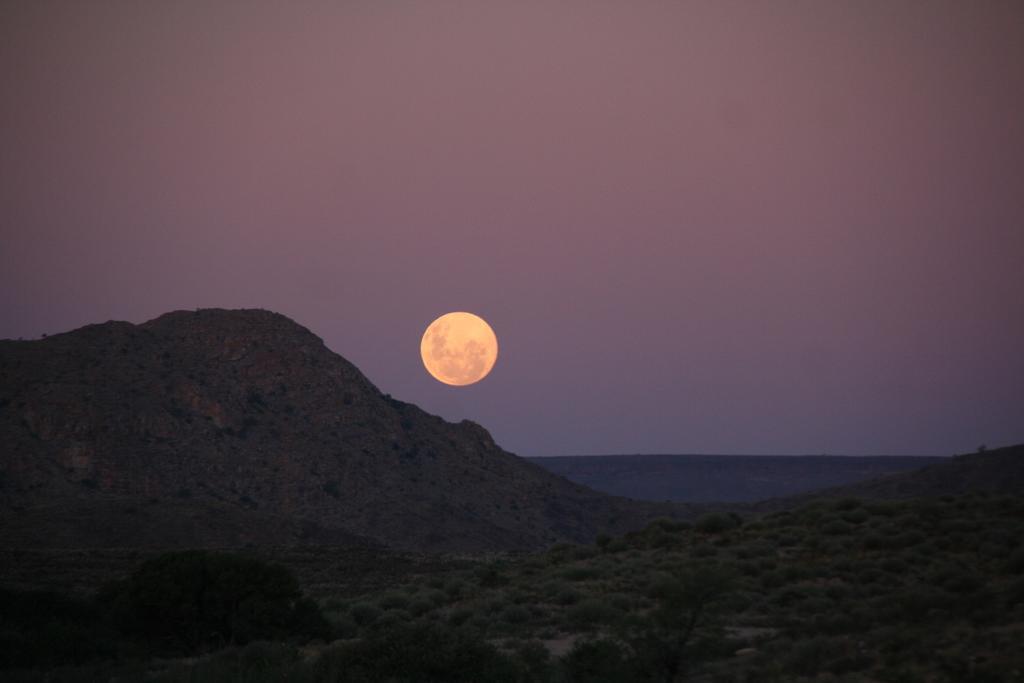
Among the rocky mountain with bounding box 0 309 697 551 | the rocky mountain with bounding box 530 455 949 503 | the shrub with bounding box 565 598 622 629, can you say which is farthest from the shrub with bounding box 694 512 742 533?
the rocky mountain with bounding box 530 455 949 503

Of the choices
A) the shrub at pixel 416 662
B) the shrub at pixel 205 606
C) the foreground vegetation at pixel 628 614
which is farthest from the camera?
the shrub at pixel 205 606

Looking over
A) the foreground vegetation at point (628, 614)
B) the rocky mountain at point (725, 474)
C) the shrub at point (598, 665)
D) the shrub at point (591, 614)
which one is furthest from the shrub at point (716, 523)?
the rocky mountain at point (725, 474)

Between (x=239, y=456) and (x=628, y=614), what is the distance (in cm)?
6019

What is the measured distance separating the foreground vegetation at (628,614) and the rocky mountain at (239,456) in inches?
1199

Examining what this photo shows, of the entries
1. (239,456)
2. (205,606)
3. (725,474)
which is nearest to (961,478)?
(239,456)

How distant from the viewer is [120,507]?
206 feet

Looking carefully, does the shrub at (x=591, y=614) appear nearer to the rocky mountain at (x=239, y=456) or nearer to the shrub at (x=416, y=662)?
the shrub at (x=416, y=662)

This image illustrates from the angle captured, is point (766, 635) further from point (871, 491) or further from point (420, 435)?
point (420, 435)

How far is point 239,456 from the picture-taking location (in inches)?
3115

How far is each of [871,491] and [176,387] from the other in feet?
177

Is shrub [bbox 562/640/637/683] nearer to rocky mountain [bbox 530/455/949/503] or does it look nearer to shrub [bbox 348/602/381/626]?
shrub [bbox 348/602/381/626]

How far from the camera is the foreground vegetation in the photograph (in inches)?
669

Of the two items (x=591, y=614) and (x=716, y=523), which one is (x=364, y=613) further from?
(x=716, y=523)

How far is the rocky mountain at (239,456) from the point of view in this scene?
64438mm
